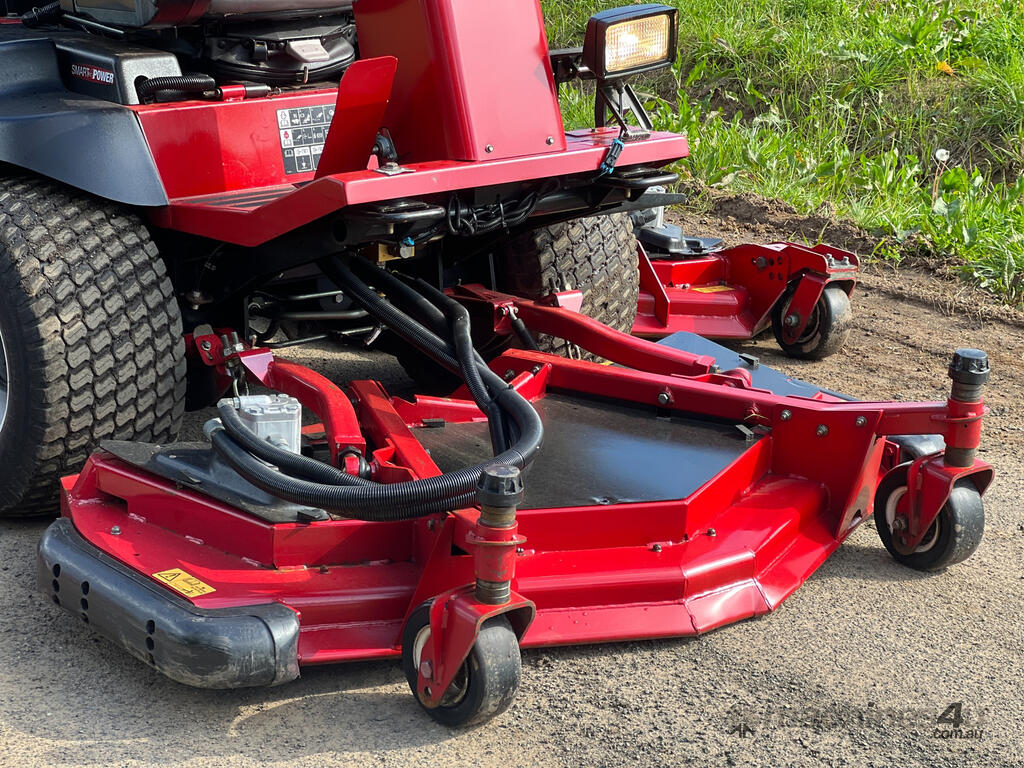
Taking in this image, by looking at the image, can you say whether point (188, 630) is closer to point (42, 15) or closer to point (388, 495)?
point (388, 495)

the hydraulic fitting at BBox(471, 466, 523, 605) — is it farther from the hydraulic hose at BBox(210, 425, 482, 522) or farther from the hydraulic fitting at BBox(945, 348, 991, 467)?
the hydraulic fitting at BBox(945, 348, 991, 467)

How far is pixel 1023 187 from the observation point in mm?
5957

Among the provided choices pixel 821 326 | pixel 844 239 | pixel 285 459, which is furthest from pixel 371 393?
pixel 844 239

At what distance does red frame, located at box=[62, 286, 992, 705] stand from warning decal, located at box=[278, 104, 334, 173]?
646 millimetres

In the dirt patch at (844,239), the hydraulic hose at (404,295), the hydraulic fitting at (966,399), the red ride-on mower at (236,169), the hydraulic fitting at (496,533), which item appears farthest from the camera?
the dirt patch at (844,239)

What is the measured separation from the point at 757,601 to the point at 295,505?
1.04 metres

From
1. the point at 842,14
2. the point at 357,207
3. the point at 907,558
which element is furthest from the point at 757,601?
the point at 842,14

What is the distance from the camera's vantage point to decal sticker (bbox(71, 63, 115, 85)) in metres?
3.23

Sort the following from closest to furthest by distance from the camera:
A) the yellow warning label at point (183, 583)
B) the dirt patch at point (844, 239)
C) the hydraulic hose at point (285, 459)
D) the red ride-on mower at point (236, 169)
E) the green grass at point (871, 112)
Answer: the yellow warning label at point (183, 583)
the hydraulic hose at point (285, 459)
the red ride-on mower at point (236, 169)
the dirt patch at point (844, 239)
the green grass at point (871, 112)

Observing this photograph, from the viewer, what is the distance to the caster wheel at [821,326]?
177 inches

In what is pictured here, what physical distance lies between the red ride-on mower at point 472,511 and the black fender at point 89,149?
465 mm

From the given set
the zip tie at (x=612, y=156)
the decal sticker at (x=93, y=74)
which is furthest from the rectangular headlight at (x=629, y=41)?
the decal sticker at (x=93, y=74)

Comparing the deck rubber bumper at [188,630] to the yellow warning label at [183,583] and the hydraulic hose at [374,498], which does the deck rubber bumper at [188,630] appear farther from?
the hydraulic hose at [374,498]

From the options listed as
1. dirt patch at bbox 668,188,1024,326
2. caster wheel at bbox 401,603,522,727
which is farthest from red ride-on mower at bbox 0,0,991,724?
dirt patch at bbox 668,188,1024,326
